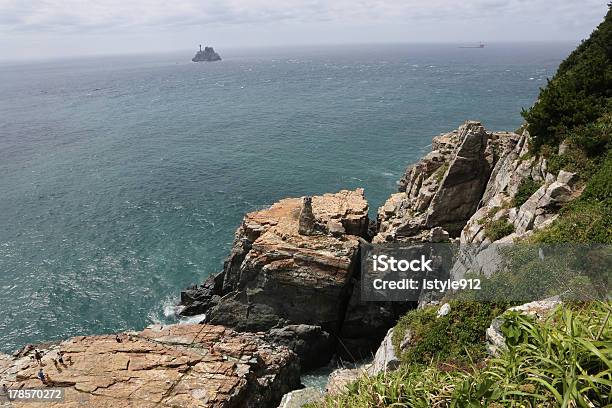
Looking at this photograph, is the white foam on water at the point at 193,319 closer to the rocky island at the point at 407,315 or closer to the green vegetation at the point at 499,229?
the rocky island at the point at 407,315

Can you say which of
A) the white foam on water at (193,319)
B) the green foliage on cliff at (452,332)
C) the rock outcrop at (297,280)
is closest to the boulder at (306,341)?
the rock outcrop at (297,280)

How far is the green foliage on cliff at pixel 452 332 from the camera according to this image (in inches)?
741

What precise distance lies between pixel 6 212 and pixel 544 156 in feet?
223

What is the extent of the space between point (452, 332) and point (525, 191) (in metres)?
12.2

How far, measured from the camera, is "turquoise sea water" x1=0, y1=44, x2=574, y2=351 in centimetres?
4431

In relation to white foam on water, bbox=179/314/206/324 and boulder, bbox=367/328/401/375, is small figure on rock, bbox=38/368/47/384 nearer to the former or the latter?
white foam on water, bbox=179/314/206/324

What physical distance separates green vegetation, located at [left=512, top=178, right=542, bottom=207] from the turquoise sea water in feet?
106

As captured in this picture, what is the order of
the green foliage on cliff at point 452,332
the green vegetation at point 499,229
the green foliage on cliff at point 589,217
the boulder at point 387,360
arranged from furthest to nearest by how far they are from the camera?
the green vegetation at point 499,229 → the boulder at point 387,360 → the green foliage on cliff at point 589,217 → the green foliage on cliff at point 452,332

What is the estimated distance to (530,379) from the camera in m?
7.03

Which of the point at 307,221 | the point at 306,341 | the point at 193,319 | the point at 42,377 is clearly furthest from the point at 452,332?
the point at 193,319

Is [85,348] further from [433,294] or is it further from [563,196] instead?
[563,196]

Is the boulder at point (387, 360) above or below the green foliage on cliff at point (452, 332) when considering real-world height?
below

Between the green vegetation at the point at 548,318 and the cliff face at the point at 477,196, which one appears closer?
the green vegetation at the point at 548,318

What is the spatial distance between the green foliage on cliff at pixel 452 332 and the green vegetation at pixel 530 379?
10.2 metres
